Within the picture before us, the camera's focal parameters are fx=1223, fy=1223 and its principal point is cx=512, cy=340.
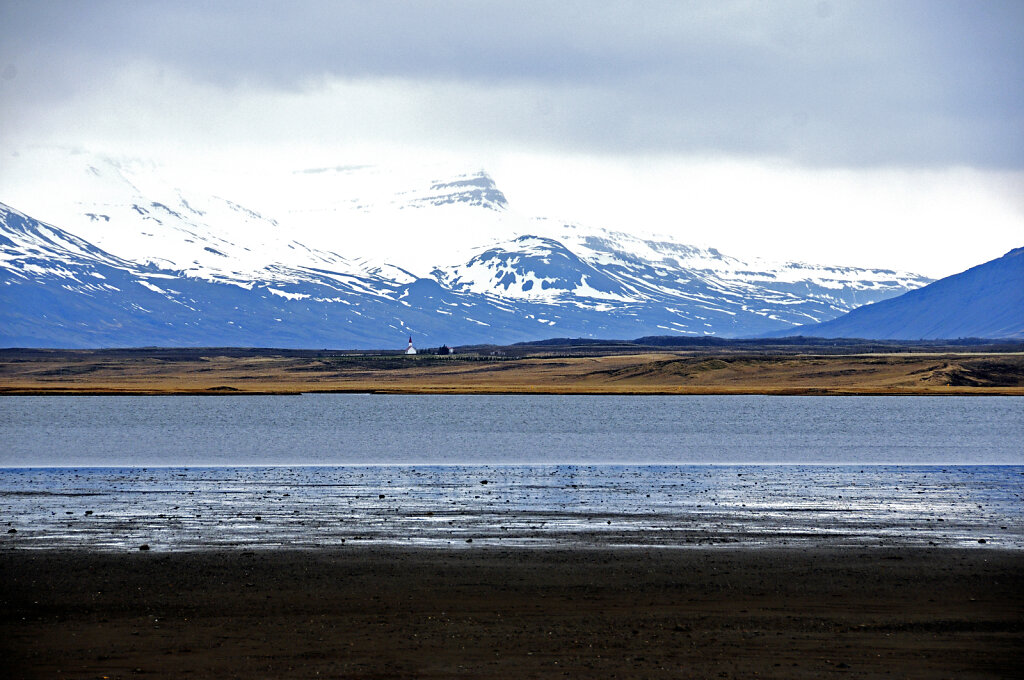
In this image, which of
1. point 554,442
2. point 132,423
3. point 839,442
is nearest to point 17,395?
point 132,423

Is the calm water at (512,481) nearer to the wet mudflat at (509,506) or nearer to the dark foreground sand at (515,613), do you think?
the wet mudflat at (509,506)

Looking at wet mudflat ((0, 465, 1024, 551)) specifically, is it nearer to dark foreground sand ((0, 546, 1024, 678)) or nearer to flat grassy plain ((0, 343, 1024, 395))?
dark foreground sand ((0, 546, 1024, 678))

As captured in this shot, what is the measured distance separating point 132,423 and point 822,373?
311 ft

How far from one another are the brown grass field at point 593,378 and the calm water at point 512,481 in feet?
165

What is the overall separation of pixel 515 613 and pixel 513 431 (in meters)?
53.4

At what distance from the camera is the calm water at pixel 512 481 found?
3219cm

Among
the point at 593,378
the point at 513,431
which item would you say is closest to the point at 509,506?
the point at 513,431

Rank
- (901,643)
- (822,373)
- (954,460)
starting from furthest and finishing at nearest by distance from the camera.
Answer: (822,373), (954,460), (901,643)

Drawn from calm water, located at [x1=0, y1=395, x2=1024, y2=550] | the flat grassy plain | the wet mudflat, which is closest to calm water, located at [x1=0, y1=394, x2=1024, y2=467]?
calm water, located at [x1=0, y1=395, x2=1024, y2=550]

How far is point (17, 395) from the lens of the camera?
13750 cm

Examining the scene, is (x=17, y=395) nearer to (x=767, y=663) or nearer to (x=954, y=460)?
(x=954, y=460)

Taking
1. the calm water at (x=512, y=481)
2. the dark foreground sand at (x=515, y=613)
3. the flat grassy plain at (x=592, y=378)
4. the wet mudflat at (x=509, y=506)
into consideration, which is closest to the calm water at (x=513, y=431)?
the calm water at (x=512, y=481)

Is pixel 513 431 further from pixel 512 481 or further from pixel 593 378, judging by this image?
pixel 593 378

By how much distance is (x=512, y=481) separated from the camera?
148 feet
